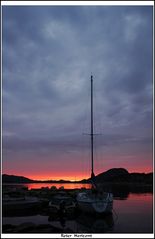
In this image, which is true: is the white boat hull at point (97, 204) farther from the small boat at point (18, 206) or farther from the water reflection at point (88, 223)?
the small boat at point (18, 206)

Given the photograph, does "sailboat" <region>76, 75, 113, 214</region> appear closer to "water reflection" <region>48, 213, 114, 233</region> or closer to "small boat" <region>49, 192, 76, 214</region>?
"water reflection" <region>48, 213, 114, 233</region>

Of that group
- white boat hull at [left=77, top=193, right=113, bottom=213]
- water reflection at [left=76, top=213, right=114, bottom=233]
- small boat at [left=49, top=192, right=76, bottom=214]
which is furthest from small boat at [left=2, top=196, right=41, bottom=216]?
white boat hull at [left=77, top=193, right=113, bottom=213]

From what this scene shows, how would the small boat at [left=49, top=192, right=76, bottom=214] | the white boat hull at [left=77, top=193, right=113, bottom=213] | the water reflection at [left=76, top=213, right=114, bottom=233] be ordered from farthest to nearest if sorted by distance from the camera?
the small boat at [left=49, top=192, right=76, bottom=214] < the white boat hull at [left=77, top=193, right=113, bottom=213] < the water reflection at [left=76, top=213, right=114, bottom=233]

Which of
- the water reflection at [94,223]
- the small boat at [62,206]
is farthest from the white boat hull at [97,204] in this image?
the small boat at [62,206]

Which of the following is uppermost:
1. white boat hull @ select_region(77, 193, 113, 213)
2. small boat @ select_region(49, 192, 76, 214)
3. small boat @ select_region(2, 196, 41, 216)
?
white boat hull @ select_region(77, 193, 113, 213)

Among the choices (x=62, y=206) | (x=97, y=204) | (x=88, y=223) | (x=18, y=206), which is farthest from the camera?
(x=18, y=206)

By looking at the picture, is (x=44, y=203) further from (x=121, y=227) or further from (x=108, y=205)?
(x=121, y=227)

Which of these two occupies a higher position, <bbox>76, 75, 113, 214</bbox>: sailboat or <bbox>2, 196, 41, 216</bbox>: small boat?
<bbox>76, 75, 113, 214</bbox>: sailboat

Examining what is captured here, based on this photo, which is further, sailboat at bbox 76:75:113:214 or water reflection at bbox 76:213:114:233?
sailboat at bbox 76:75:113:214

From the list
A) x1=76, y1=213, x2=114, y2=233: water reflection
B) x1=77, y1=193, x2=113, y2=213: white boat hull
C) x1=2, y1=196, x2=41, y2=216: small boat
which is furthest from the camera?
x1=2, y1=196, x2=41, y2=216: small boat

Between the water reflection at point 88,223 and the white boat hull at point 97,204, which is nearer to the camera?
the water reflection at point 88,223

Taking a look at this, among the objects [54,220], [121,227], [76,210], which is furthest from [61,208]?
[121,227]

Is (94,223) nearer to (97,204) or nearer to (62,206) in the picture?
(97,204)

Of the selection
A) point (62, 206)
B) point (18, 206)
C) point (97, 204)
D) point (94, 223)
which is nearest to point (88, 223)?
point (94, 223)
